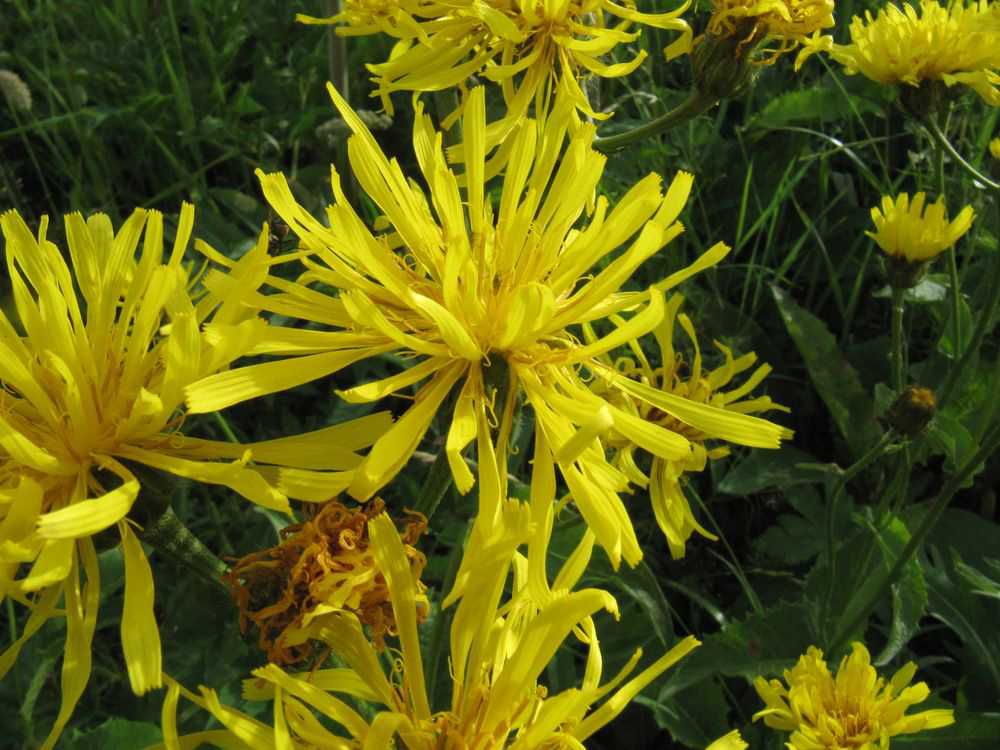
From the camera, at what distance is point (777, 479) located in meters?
3.18

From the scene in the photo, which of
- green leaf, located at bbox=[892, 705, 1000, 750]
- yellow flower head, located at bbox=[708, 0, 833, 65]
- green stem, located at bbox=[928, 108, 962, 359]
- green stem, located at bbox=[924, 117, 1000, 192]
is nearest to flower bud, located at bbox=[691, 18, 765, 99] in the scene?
yellow flower head, located at bbox=[708, 0, 833, 65]

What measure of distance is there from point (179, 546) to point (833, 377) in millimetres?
2555

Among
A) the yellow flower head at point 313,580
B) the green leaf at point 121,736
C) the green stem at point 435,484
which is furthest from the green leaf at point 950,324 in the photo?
the green leaf at point 121,736

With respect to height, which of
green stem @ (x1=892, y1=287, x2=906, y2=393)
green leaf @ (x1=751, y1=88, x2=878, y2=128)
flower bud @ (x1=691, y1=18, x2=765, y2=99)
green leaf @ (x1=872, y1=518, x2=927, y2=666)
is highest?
flower bud @ (x1=691, y1=18, x2=765, y2=99)

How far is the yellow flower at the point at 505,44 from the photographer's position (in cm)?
213

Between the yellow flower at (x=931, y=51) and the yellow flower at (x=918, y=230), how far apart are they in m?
0.33

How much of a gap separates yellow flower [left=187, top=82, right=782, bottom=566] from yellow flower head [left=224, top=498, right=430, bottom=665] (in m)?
0.14

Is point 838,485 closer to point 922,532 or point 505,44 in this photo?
point 922,532

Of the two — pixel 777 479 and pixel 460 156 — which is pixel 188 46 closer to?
pixel 460 156

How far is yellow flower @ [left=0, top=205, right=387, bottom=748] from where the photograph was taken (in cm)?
128

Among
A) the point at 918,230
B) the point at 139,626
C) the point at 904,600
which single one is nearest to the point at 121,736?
the point at 139,626

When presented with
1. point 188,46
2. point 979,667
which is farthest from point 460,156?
point 188,46

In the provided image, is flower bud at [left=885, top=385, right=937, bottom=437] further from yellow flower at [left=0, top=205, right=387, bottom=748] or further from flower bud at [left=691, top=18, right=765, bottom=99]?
yellow flower at [left=0, top=205, right=387, bottom=748]

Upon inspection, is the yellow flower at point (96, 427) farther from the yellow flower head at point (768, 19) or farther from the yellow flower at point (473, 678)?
the yellow flower head at point (768, 19)
